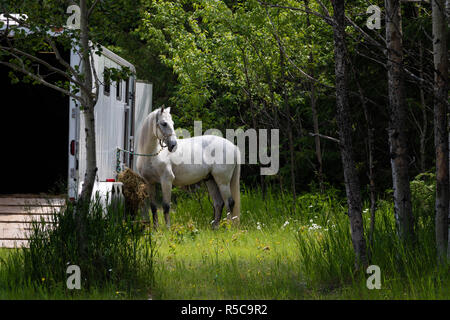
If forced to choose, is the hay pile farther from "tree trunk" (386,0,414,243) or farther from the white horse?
"tree trunk" (386,0,414,243)

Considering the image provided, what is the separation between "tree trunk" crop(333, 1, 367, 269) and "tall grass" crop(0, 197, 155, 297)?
5.78ft

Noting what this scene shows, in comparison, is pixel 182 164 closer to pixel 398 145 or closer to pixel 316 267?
pixel 316 267

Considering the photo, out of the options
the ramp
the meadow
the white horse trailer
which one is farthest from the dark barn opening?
the meadow

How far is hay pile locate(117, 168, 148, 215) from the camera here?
947cm

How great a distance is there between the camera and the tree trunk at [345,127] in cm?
530

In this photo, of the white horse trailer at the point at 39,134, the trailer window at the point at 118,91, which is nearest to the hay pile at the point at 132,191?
the white horse trailer at the point at 39,134

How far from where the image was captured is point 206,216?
37.9 ft

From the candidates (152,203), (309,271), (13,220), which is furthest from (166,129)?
(309,271)

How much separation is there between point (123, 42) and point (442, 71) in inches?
632

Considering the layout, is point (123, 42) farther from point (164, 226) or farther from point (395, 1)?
point (395, 1)

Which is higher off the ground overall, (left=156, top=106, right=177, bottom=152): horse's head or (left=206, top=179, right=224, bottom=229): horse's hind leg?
(left=156, top=106, right=177, bottom=152): horse's head

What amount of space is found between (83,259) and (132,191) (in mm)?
4125

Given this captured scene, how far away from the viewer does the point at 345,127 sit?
17.5ft
